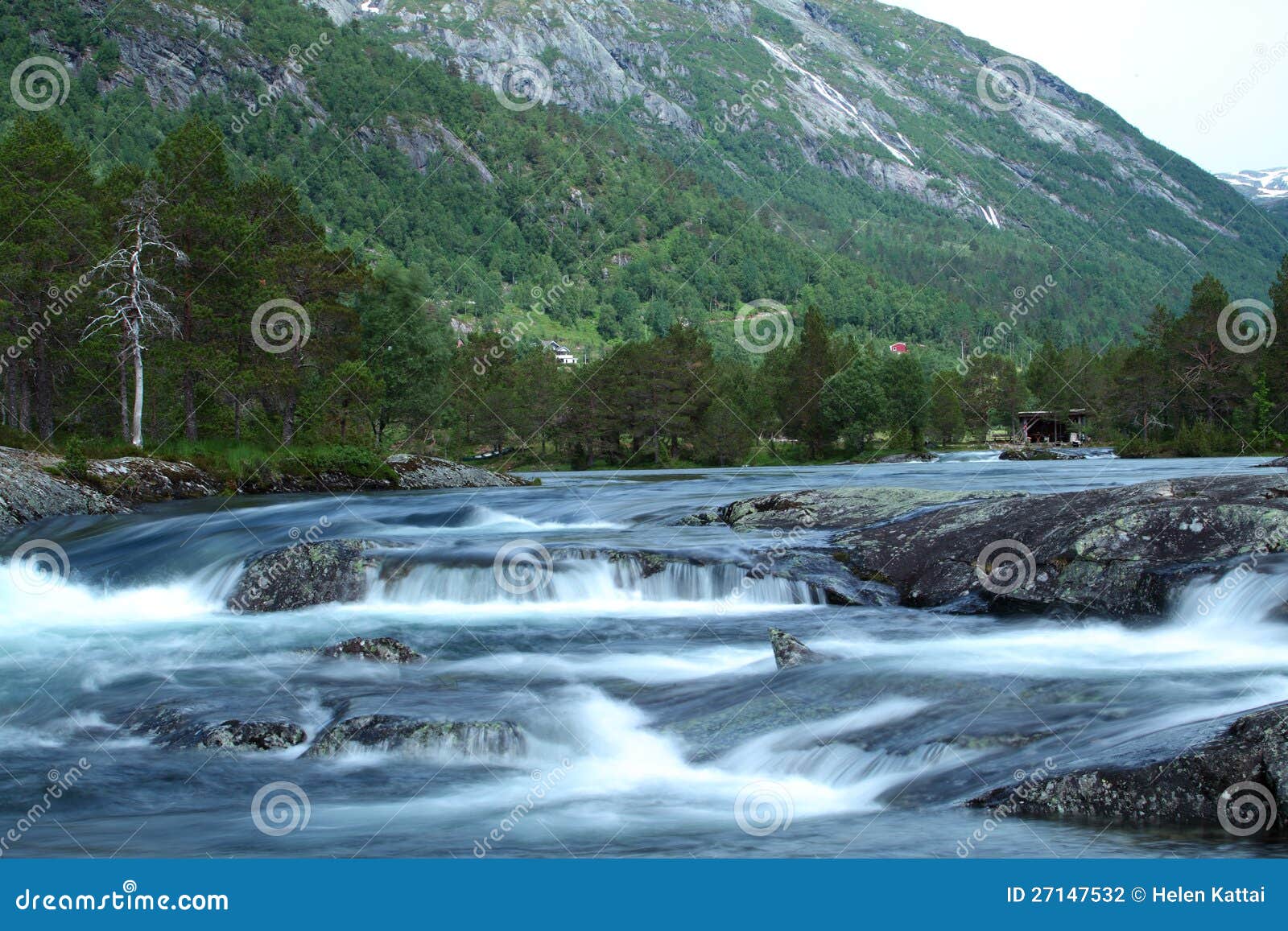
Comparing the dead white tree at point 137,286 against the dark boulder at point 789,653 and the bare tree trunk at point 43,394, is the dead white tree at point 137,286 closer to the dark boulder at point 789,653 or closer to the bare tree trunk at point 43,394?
the bare tree trunk at point 43,394

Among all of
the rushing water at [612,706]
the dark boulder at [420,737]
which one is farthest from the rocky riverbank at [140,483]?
the dark boulder at [420,737]

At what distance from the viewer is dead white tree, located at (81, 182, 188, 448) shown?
1591 inches

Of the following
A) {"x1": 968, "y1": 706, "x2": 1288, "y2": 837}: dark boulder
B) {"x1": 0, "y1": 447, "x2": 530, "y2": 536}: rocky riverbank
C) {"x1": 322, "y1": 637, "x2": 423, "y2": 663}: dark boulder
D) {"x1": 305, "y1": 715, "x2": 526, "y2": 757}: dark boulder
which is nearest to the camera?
{"x1": 968, "y1": 706, "x2": 1288, "y2": 837}: dark boulder

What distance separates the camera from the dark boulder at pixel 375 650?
15.0 meters

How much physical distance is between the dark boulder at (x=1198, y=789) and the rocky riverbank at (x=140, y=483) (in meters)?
28.0

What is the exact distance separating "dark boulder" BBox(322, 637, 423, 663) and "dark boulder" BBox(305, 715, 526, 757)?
11.5 feet

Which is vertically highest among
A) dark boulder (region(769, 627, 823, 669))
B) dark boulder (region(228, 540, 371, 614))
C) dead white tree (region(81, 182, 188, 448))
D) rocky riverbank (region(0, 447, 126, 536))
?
dead white tree (region(81, 182, 188, 448))

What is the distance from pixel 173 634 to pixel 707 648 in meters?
9.48

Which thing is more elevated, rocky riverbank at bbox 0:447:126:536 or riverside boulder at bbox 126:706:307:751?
rocky riverbank at bbox 0:447:126:536

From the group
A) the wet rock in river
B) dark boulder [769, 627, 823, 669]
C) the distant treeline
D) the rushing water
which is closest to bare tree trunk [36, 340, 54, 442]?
the distant treeline

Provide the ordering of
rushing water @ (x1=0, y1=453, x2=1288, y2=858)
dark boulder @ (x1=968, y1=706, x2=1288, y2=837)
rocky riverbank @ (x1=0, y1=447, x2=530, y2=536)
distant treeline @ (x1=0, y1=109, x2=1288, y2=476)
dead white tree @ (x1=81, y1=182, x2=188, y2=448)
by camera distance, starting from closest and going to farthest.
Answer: dark boulder @ (x1=968, y1=706, x2=1288, y2=837) → rushing water @ (x1=0, y1=453, x2=1288, y2=858) → rocky riverbank @ (x1=0, y1=447, x2=530, y2=536) → dead white tree @ (x1=81, y1=182, x2=188, y2=448) → distant treeline @ (x1=0, y1=109, x2=1288, y2=476)

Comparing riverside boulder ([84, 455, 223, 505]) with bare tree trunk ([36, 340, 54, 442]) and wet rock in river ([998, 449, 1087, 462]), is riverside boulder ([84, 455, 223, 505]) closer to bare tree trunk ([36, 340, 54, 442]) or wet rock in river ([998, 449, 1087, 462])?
bare tree trunk ([36, 340, 54, 442])

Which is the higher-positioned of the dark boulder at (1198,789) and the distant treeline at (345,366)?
the distant treeline at (345,366)

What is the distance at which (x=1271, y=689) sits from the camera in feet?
36.1
